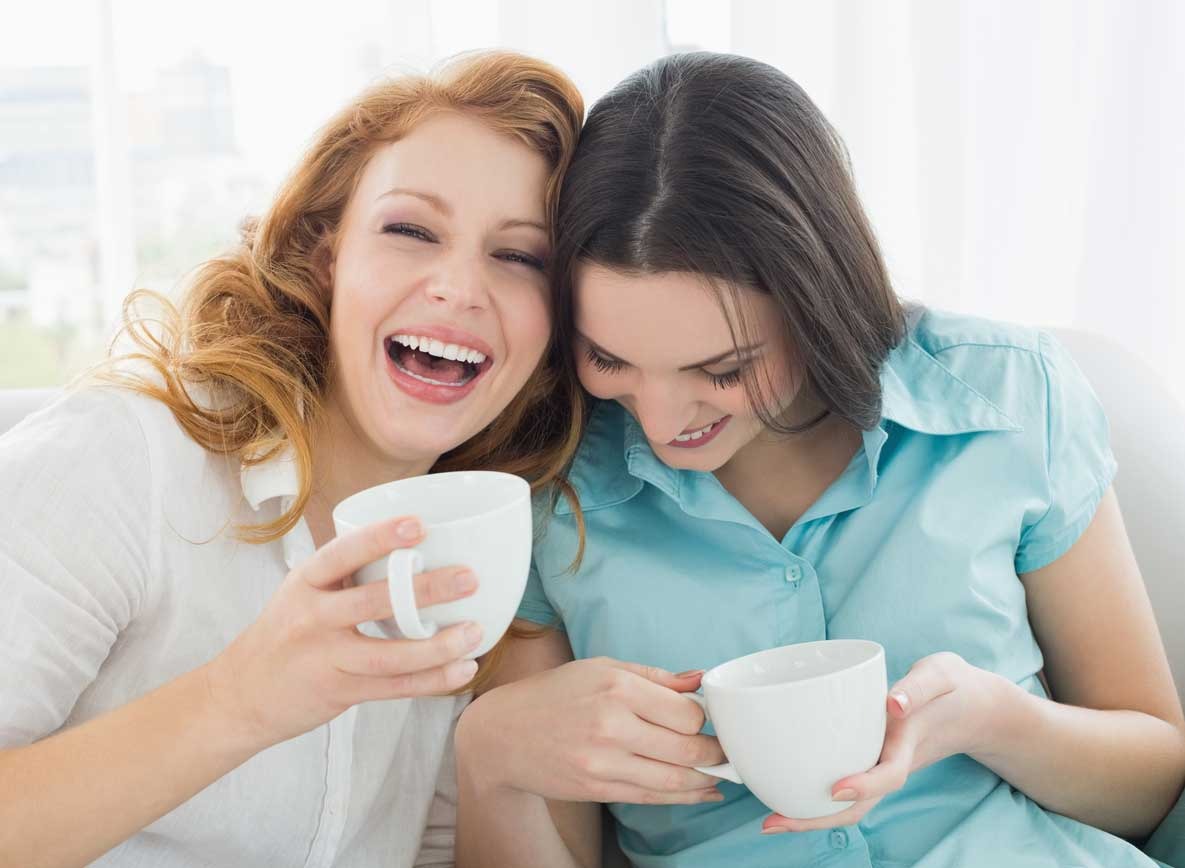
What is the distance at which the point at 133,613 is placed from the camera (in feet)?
3.48

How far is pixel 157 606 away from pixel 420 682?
1.28 feet

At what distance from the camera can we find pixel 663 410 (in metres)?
1.18

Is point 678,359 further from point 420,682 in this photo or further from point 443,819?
point 443,819

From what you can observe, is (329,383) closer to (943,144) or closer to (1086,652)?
(1086,652)

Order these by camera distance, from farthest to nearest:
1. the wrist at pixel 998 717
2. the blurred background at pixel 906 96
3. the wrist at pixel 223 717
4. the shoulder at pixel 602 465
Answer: the blurred background at pixel 906 96, the shoulder at pixel 602 465, the wrist at pixel 998 717, the wrist at pixel 223 717

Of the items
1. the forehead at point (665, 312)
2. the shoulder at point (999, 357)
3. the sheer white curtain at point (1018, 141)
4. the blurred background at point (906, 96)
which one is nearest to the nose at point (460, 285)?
the forehead at point (665, 312)

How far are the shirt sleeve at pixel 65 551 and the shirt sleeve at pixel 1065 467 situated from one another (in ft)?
2.90

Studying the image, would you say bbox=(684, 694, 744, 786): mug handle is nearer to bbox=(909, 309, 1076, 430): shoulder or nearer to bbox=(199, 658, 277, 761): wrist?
bbox=(199, 658, 277, 761): wrist

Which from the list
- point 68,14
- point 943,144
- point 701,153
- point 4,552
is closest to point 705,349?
point 701,153

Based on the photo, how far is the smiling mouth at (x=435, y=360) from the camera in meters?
1.18

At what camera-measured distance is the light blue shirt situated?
120cm

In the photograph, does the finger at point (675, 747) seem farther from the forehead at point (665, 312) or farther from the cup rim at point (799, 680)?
the forehead at point (665, 312)

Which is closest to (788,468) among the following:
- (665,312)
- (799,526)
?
(799,526)

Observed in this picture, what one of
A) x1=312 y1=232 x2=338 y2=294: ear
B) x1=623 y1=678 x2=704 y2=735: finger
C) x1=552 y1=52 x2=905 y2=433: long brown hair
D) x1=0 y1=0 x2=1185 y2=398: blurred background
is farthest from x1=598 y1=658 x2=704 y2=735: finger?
x1=0 y1=0 x2=1185 y2=398: blurred background
